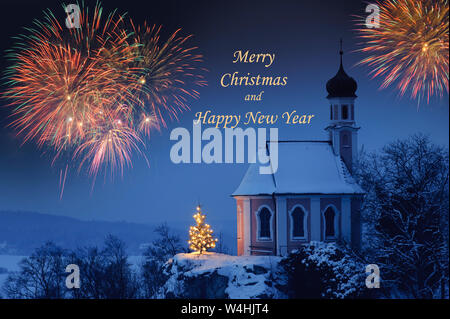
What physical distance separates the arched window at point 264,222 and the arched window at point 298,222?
5.34ft

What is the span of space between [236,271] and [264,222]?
6965 millimetres

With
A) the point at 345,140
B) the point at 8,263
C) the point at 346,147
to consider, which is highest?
the point at 345,140

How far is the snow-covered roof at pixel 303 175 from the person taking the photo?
38.1 m

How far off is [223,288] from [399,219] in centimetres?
1051

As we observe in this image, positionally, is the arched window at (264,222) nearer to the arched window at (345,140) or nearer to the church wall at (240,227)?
the church wall at (240,227)

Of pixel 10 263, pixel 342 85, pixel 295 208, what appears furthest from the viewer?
pixel 10 263

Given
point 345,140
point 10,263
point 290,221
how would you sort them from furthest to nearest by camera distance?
point 10,263 → point 345,140 → point 290,221

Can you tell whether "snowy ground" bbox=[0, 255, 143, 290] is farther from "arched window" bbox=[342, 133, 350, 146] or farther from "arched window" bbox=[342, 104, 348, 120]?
"arched window" bbox=[342, 104, 348, 120]

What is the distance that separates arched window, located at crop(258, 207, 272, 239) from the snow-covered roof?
55.6 inches

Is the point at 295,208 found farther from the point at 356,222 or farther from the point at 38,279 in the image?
→ the point at 38,279

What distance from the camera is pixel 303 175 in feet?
128

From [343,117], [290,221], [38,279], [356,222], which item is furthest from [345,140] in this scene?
[38,279]

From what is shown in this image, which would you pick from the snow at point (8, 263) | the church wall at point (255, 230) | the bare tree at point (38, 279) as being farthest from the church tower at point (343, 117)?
the snow at point (8, 263)
